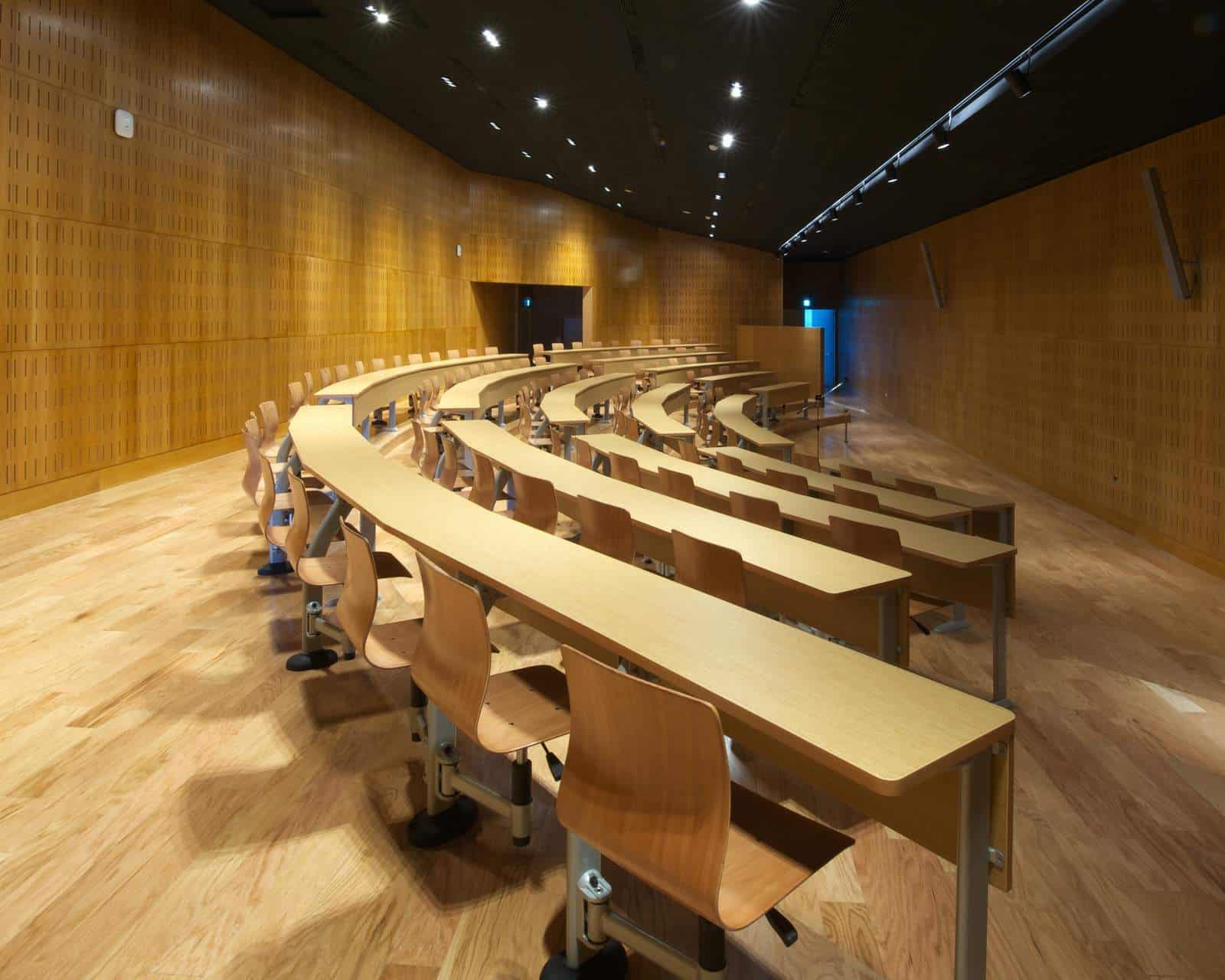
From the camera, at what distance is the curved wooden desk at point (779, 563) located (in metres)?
2.81

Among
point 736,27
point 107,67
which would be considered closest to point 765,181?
point 736,27

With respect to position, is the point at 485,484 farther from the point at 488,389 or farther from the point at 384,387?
the point at 488,389

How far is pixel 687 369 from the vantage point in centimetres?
1438

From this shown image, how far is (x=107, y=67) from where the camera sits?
727 cm

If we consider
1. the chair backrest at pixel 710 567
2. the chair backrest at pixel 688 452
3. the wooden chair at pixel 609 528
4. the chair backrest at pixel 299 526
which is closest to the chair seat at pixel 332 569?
the chair backrest at pixel 299 526

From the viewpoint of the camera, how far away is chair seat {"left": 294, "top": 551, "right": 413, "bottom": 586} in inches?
138

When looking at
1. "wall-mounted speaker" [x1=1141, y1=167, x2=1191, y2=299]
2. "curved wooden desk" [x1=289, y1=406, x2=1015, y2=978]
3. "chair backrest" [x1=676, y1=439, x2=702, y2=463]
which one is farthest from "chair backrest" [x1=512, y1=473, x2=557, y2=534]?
"wall-mounted speaker" [x1=1141, y1=167, x2=1191, y2=299]

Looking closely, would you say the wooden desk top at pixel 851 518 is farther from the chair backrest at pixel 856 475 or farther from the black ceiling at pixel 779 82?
the black ceiling at pixel 779 82

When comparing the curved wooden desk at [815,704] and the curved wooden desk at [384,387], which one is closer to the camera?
the curved wooden desk at [815,704]

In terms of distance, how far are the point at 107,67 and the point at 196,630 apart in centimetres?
540

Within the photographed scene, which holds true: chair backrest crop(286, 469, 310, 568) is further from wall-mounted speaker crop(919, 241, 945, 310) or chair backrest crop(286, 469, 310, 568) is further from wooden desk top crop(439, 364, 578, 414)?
wall-mounted speaker crop(919, 241, 945, 310)

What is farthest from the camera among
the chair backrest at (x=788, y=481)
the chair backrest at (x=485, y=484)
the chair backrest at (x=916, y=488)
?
the chair backrest at (x=916, y=488)

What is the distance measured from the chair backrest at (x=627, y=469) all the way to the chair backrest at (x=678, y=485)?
0.68ft

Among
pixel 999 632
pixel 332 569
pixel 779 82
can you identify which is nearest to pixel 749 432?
pixel 779 82
